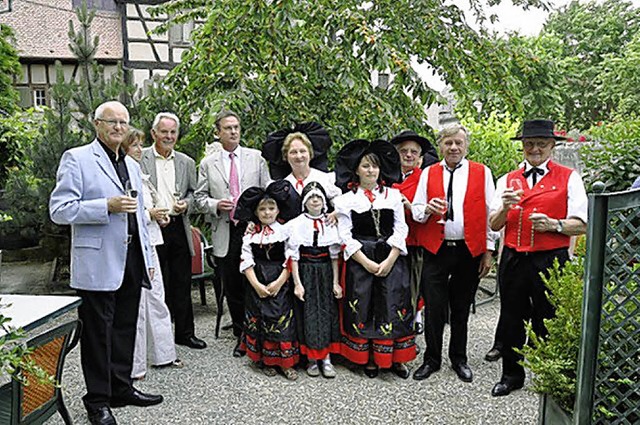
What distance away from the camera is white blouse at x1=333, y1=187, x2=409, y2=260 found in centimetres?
385

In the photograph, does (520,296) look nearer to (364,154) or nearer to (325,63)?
(364,154)

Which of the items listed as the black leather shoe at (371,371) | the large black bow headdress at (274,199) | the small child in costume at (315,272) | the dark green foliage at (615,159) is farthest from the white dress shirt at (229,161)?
the dark green foliage at (615,159)

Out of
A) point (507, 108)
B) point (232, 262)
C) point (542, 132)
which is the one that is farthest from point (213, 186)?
point (507, 108)

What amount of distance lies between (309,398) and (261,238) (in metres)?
1.10

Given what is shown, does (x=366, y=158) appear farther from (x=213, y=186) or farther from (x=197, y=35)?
(x=197, y=35)

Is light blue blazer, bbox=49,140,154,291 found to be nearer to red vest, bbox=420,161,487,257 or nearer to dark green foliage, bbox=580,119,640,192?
red vest, bbox=420,161,487,257

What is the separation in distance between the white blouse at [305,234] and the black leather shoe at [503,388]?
4.49ft

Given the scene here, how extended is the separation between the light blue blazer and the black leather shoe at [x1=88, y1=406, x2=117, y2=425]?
0.69 m

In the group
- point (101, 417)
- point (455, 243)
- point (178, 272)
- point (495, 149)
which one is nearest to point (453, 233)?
point (455, 243)

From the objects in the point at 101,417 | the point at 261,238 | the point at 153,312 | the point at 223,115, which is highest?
the point at 223,115

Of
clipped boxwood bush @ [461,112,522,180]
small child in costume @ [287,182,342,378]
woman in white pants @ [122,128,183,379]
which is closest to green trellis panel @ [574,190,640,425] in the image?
small child in costume @ [287,182,342,378]

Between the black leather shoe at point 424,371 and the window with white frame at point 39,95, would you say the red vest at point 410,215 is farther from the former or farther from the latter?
the window with white frame at point 39,95

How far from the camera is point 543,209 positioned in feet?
11.0

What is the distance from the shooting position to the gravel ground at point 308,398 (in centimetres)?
337
